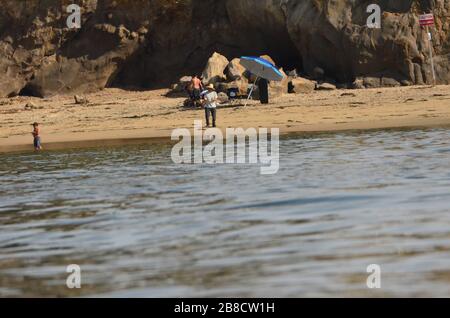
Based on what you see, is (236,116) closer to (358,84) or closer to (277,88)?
(277,88)

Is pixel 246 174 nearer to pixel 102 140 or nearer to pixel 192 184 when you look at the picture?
pixel 192 184

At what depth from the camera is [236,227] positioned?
9.15m

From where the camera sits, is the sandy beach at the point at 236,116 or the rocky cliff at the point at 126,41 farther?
the rocky cliff at the point at 126,41

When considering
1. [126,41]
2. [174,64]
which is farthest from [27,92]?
[174,64]

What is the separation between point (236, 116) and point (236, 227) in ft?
47.0

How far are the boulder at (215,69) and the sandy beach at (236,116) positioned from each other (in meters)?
0.95

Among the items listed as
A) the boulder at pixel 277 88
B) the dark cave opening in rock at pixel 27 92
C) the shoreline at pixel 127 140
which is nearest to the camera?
the shoreline at pixel 127 140

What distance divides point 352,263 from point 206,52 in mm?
23645

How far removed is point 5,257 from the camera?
8406 millimetres

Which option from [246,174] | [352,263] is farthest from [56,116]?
[352,263]

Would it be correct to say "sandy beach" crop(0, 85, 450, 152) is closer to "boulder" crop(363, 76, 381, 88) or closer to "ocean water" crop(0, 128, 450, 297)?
"boulder" crop(363, 76, 381, 88)

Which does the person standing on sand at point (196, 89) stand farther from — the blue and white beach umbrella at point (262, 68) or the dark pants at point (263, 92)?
the dark pants at point (263, 92)

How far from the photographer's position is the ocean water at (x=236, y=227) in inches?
272

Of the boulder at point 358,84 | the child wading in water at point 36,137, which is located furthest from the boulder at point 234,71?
the child wading in water at point 36,137
